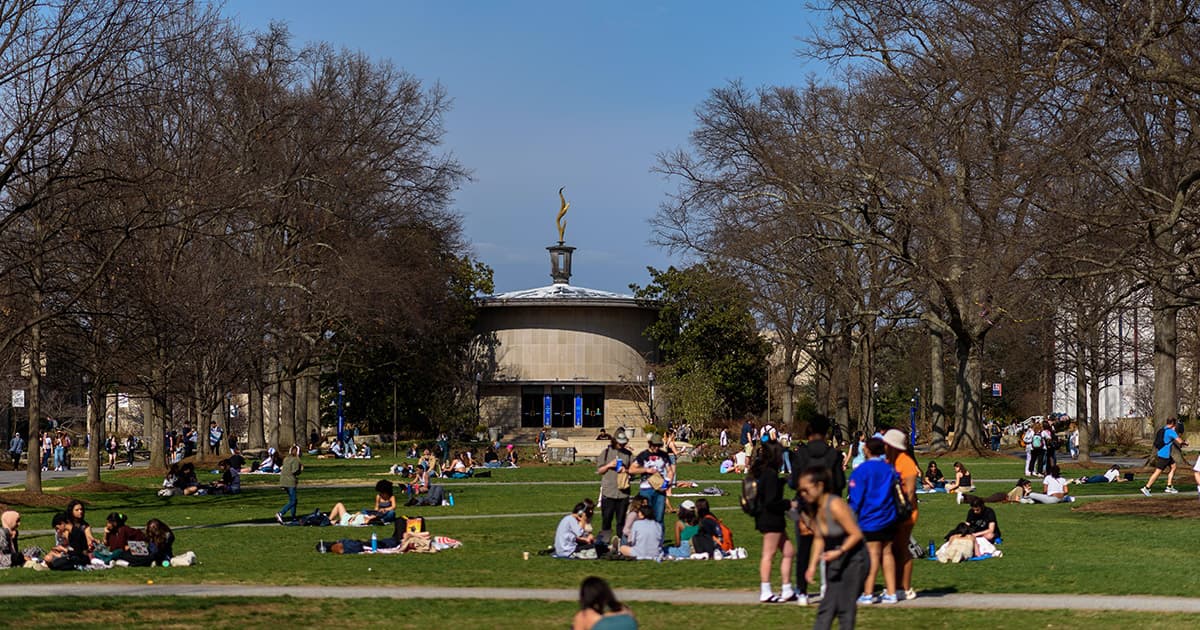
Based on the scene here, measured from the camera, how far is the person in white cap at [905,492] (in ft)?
49.8

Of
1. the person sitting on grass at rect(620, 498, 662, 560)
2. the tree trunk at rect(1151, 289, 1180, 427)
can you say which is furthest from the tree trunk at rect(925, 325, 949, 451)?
the person sitting on grass at rect(620, 498, 662, 560)

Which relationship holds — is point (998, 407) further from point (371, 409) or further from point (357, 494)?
point (357, 494)

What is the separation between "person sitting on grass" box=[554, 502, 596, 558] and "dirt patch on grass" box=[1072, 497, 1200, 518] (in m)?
11.7

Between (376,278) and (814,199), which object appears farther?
(376,278)

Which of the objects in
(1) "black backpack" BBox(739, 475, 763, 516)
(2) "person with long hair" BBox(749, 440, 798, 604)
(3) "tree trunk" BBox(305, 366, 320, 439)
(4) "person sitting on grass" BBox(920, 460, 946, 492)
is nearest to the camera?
(2) "person with long hair" BBox(749, 440, 798, 604)

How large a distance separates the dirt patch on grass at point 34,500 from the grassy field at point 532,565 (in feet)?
2.48

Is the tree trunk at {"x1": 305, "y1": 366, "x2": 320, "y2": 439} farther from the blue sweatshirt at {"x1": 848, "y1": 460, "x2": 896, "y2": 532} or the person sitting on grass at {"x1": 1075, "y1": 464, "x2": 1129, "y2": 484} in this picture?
the blue sweatshirt at {"x1": 848, "y1": 460, "x2": 896, "y2": 532}

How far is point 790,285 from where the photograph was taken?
60.1 meters

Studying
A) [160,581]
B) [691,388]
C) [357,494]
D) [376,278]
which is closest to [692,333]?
[691,388]

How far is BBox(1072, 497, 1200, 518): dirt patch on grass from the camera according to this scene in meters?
27.0

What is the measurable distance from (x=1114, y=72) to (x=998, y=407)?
2989 inches

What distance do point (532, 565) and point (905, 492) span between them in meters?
6.31

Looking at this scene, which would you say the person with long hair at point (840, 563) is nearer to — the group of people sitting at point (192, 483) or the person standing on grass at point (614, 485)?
the person standing on grass at point (614, 485)

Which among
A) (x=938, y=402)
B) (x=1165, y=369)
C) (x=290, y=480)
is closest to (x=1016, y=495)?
(x=1165, y=369)
